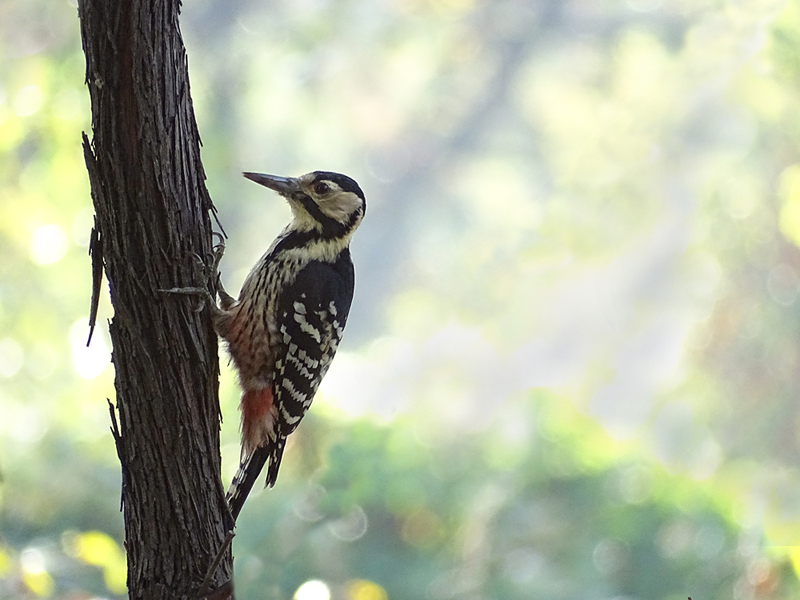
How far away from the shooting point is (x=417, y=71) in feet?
13.7

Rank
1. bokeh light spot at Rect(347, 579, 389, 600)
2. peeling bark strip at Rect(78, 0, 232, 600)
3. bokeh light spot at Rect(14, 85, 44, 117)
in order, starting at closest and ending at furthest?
peeling bark strip at Rect(78, 0, 232, 600)
bokeh light spot at Rect(347, 579, 389, 600)
bokeh light spot at Rect(14, 85, 44, 117)

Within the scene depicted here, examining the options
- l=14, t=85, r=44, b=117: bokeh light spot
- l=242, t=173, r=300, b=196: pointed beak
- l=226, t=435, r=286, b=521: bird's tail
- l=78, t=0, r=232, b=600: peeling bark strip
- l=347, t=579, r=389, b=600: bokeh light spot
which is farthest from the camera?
l=14, t=85, r=44, b=117: bokeh light spot

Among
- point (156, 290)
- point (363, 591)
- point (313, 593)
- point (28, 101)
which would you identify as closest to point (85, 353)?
point (28, 101)

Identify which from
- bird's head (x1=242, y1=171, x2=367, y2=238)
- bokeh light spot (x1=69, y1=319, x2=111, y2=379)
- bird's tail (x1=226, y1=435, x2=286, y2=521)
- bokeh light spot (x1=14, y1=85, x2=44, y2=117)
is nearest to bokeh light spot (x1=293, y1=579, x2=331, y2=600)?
bird's tail (x1=226, y1=435, x2=286, y2=521)

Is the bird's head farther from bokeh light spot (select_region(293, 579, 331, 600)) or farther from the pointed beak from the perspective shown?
bokeh light spot (select_region(293, 579, 331, 600))

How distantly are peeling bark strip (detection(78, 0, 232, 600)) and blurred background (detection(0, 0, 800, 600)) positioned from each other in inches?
74.9

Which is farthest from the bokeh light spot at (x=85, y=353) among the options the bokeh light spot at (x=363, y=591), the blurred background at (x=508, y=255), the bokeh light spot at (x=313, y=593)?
the bokeh light spot at (x=313, y=593)

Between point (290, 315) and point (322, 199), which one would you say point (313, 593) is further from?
point (322, 199)

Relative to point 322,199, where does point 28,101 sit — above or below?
above

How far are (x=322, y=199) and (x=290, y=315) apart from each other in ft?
0.93

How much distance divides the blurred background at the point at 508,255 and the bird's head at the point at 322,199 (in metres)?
1.59

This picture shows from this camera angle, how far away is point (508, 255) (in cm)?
403

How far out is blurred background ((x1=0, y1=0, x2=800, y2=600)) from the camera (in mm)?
3348

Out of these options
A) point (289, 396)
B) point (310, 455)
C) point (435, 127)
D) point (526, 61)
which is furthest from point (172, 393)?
point (526, 61)
